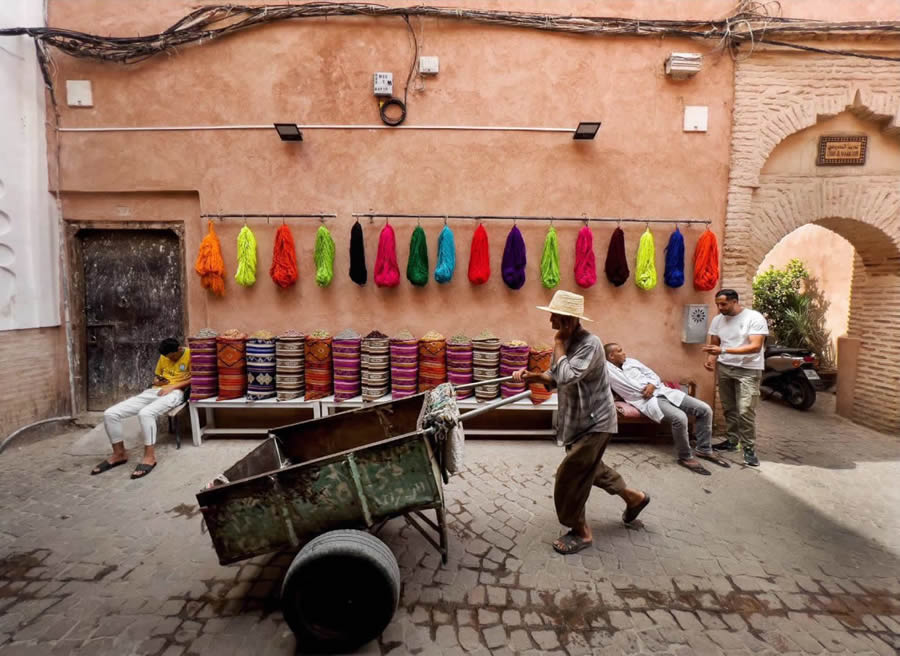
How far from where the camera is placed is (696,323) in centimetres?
534

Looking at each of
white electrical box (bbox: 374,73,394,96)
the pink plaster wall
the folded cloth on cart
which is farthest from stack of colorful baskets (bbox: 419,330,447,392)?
white electrical box (bbox: 374,73,394,96)

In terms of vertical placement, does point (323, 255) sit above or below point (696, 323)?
A: above

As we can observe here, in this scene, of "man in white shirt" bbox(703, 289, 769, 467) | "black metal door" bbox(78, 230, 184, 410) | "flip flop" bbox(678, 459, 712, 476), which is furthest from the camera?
"black metal door" bbox(78, 230, 184, 410)

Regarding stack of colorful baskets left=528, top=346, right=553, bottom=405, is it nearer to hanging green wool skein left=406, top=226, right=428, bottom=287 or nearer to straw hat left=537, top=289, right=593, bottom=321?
hanging green wool skein left=406, top=226, right=428, bottom=287

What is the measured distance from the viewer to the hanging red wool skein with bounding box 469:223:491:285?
528cm

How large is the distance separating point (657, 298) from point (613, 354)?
3.89ft

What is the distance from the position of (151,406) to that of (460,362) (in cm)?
337

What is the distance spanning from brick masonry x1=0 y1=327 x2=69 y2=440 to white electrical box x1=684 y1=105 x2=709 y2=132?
828 cm

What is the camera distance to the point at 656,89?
17.4ft

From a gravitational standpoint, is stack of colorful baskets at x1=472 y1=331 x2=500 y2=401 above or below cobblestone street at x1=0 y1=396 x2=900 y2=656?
above

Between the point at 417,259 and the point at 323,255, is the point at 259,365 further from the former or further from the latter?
the point at 417,259

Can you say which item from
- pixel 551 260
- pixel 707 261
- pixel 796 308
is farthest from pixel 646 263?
pixel 796 308

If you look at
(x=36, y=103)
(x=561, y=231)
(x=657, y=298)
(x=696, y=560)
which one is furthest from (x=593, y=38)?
(x=36, y=103)

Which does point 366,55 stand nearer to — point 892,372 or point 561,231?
point 561,231
